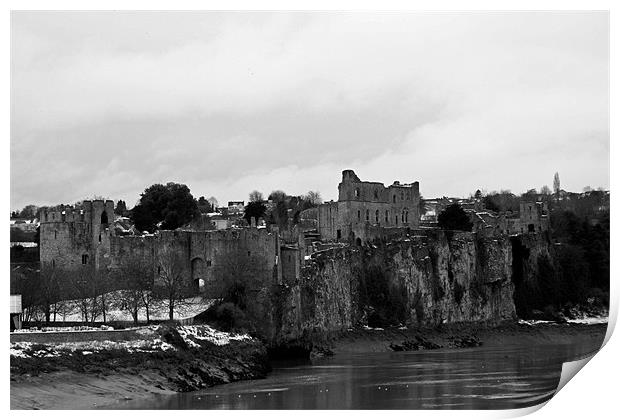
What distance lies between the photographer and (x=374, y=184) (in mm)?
65375

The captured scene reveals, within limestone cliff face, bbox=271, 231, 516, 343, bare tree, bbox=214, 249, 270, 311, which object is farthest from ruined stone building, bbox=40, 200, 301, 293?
limestone cliff face, bbox=271, 231, 516, 343

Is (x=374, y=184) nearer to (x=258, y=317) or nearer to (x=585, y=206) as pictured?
(x=585, y=206)

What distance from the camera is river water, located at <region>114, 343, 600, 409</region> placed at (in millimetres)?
30891

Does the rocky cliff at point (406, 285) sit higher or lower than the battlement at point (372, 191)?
lower

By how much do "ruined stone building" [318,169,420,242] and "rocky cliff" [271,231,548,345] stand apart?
3.70 m

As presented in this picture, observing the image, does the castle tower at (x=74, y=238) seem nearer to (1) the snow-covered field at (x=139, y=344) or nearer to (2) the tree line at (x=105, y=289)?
(2) the tree line at (x=105, y=289)

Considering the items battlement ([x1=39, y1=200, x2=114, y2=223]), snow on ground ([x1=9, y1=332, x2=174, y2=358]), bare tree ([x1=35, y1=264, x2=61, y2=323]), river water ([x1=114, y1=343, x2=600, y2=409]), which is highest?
battlement ([x1=39, y1=200, x2=114, y2=223])

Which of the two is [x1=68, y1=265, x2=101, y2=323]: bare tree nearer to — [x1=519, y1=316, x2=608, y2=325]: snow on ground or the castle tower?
the castle tower

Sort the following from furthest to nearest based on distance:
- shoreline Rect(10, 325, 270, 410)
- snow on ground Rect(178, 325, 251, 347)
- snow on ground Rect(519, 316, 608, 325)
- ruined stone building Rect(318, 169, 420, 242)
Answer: ruined stone building Rect(318, 169, 420, 242), snow on ground Rect(519, 316, 608, 325), snow on ground Rect(178, 325, 251, 347), shoreline Rect(10, 325, 270, 410)

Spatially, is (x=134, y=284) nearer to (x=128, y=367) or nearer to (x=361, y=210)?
(x=128, y=367)

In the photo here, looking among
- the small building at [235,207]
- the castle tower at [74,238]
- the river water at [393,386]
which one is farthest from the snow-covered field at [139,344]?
the small building at [235,207]

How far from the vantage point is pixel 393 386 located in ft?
115

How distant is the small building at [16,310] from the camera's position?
36.2m

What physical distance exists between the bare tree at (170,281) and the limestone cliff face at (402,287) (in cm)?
337
